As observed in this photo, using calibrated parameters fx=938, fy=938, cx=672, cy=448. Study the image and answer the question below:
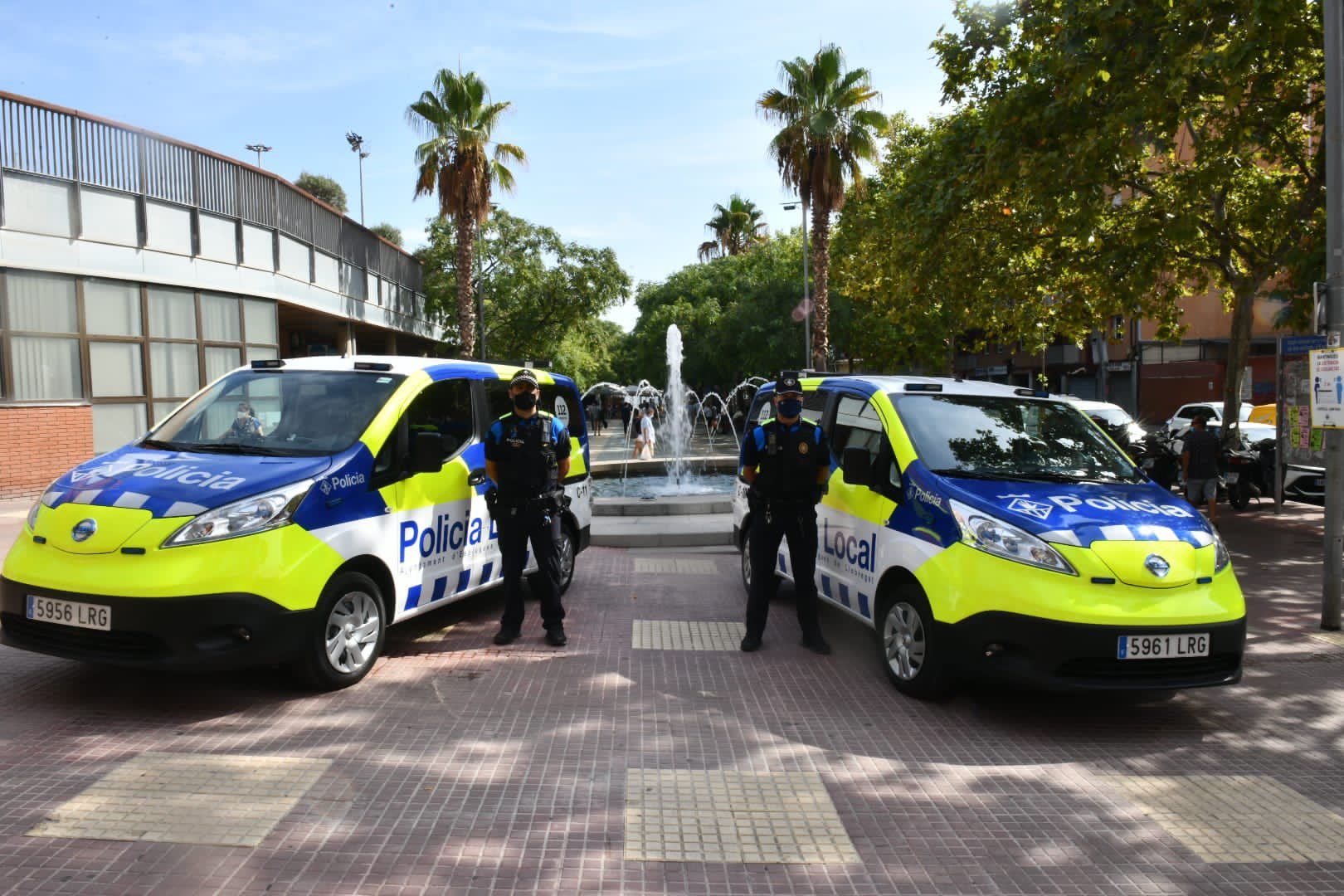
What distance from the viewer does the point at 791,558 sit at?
647 centimetres

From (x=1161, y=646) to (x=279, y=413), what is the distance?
16.9 ft

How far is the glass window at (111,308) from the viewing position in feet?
54.1

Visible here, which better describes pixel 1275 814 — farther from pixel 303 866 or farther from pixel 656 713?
pixel 303 866

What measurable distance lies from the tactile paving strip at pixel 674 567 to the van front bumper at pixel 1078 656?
4.97 meters

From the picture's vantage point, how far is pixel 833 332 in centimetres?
3522

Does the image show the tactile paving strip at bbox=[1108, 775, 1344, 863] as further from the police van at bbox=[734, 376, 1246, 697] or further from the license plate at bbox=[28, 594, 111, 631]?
the license plate at bbox=[28, 594, 111, 631]

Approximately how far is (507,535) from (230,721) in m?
2.14

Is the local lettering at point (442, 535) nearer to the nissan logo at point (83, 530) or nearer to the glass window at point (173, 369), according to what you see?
the nissan logo at point (83, 530)

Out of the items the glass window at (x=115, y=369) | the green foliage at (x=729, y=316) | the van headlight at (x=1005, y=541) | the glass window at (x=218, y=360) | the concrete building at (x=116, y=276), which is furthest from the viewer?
the green foliage at (x=729, y=316)

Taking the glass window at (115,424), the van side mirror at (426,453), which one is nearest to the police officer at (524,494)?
the van side mirror at (426,453)

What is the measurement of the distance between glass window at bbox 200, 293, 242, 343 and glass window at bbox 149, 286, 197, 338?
0.22 m

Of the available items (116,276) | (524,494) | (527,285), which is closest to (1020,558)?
(524,494)

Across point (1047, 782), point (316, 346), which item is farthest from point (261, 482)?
point (316, 346)

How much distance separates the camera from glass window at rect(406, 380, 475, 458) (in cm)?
615
